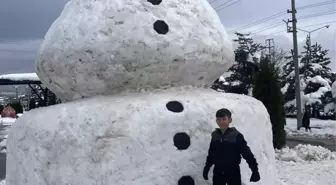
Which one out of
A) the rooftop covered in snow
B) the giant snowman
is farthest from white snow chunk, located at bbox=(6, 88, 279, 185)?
the rooftop covered in snow

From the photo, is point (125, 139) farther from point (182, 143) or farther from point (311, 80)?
point (311, 80)

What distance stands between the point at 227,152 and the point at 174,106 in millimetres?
729

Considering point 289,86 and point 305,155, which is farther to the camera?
point 289,86

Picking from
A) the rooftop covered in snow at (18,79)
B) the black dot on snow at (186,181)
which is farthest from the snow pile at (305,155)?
the rooftop covered in snow at (18,79)

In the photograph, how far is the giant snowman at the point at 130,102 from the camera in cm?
496

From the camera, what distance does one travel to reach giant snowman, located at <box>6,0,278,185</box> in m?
4.96

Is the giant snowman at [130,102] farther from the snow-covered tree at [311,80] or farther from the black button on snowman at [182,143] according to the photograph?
the snow-covered tree at [311,80]

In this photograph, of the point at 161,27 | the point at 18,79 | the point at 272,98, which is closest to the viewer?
the point at 161,27

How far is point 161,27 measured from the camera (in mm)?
5297

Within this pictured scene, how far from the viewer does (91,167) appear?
4.97m

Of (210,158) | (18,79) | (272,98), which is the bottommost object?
(210,158)

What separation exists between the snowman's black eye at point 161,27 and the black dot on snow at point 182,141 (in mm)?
1080

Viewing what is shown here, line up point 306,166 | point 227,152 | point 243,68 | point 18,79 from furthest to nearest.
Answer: point 243,68 → point 18,79 → point 306,166 → point 227,152

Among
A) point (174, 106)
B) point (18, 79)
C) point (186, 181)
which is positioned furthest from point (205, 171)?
point (18, 79)
